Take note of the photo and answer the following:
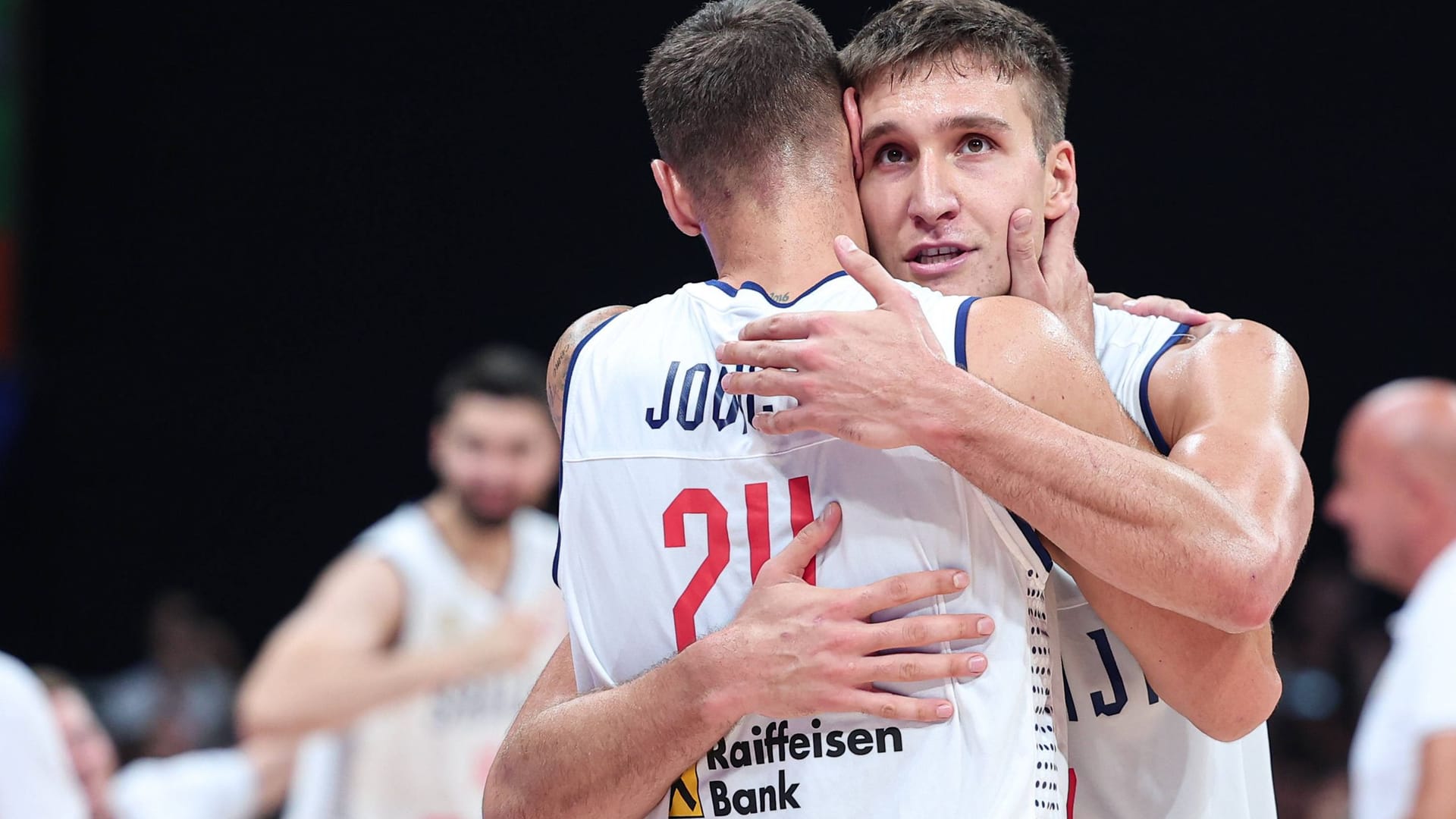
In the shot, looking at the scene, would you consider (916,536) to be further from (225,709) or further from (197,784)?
(225,709)

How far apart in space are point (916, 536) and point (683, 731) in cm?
47

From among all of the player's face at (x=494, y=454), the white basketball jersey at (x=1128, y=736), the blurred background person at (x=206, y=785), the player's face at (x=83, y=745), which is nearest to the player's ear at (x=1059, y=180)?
the white basketball jersey at (x=1128, y=736)

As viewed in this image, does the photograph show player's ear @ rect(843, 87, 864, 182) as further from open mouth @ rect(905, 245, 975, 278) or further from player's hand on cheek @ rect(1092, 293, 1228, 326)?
player's hand on cheek @ rect(1092, 293, 1228, 326)

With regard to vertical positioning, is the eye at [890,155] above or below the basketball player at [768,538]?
above

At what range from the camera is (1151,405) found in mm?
2711

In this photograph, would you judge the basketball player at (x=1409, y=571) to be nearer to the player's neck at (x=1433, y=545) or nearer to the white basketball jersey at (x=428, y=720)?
the player's neck at (x=1433, y=545)

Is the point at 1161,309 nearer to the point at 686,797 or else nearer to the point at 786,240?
the point at 786,240

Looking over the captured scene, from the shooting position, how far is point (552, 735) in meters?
2.55

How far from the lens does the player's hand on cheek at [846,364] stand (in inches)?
86.3

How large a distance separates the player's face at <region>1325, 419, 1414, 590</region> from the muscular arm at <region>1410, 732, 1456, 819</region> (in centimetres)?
121

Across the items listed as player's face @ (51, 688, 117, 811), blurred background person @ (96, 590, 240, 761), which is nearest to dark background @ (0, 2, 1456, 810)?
blurred background person @ (96, 590, 240, 761)

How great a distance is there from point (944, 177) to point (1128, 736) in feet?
3.62

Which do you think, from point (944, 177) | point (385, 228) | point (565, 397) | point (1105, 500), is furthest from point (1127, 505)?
point (385, 228)

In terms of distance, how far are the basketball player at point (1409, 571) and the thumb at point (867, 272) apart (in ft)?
10.1
